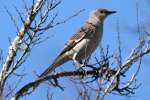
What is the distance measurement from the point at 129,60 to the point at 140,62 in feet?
0.43

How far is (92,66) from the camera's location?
30.0 feet

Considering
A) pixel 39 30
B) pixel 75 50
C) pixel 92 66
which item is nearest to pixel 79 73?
pixel 92 66

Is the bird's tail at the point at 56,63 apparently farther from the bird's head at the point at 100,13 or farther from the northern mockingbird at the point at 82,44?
the bird's head at the point at 100,13

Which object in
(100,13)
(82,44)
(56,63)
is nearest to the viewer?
(56,63)

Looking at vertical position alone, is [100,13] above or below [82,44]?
above

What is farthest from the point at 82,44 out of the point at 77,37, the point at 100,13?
the point at 100,13

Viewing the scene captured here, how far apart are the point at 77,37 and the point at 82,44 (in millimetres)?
185

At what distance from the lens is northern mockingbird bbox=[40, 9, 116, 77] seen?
11148mm

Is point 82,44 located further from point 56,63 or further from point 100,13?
point 100,13

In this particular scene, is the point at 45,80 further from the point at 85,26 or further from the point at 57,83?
the point at 85,26

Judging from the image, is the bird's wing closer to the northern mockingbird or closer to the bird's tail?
the northern mockingbird

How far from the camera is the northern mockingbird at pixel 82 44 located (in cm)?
1115

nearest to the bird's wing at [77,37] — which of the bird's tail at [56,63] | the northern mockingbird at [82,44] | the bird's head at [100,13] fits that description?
the northern mockingbird at [82,44]

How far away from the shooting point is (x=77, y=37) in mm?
11695
